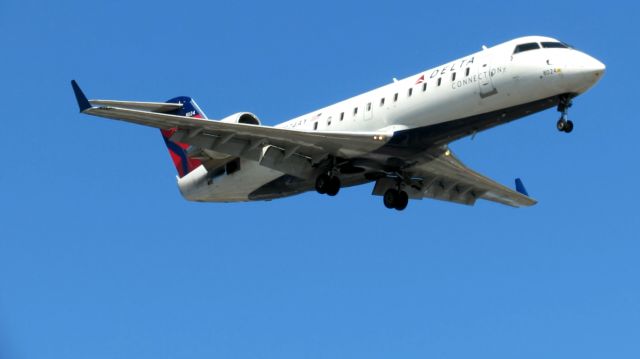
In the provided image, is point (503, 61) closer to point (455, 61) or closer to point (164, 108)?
point (455, 61)

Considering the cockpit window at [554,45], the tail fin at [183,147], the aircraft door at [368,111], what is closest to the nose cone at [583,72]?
the cockpit window at [554,45]

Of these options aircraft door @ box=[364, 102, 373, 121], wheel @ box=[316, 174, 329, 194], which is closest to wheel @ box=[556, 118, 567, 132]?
aircraft door @ box=[364, 102, 373, 121]

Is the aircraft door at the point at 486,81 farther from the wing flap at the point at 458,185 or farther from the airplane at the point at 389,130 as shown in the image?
the wing flap at the point at 458,185

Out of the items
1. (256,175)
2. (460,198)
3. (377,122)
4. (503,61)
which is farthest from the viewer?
(460,198)

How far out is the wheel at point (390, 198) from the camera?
105ft

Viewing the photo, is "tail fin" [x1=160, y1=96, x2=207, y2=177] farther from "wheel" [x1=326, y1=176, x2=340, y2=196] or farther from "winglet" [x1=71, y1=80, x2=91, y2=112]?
"winglet" [x1=71, y1=80, x2=91, y2=112]

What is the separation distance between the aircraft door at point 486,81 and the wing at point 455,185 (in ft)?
10.6

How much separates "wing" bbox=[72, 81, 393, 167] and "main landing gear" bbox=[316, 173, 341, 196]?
562mm

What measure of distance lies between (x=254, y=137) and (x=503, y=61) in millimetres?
6705

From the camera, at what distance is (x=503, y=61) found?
2794 cm

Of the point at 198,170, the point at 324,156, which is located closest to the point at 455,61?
the point at 324,156

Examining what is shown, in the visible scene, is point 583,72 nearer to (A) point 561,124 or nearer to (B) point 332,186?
(A) point 561,124

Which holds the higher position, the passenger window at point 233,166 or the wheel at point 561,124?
the passenger window at point 233,166

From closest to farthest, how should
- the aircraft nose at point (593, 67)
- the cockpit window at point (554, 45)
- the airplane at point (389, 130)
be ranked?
the aircraft nose at point (593, 67), the airplane at point (389, 130), the cockpit window at point (554, 45)
